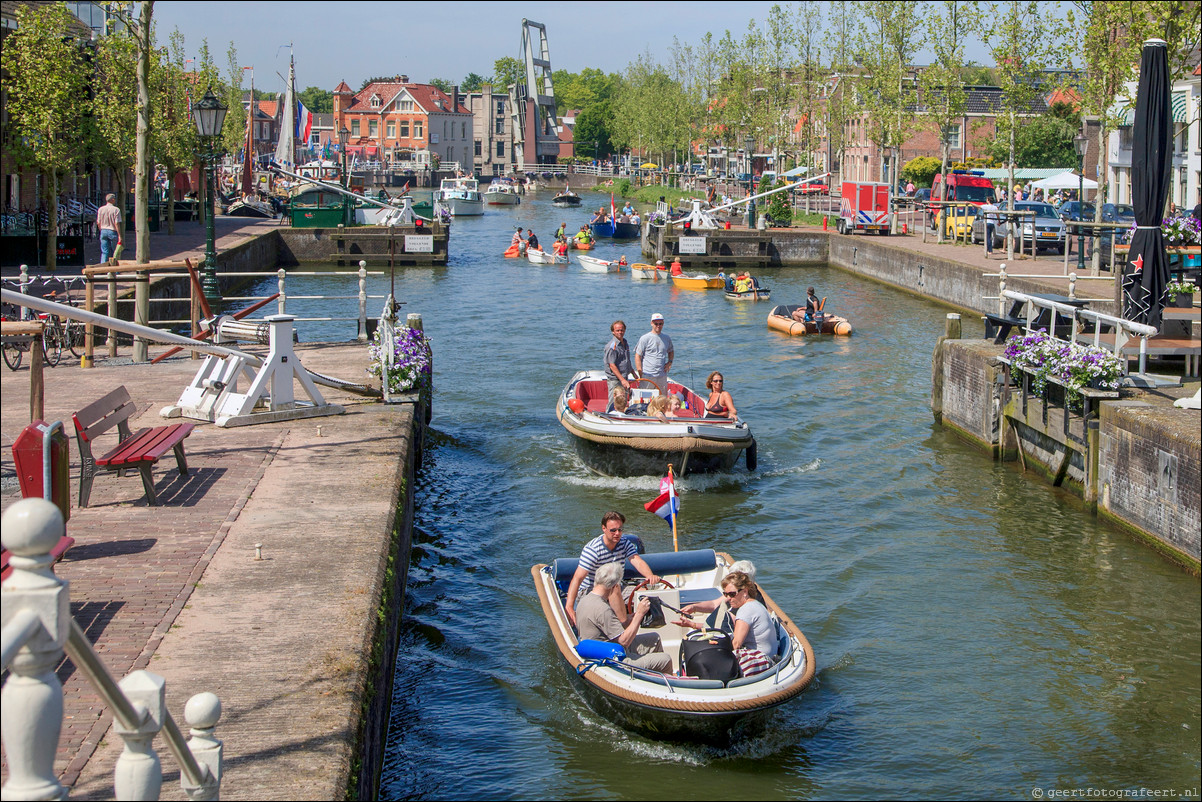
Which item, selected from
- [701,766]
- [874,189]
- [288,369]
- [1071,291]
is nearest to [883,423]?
[1071,291]

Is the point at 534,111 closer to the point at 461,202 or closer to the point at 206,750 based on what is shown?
the point at 461,202

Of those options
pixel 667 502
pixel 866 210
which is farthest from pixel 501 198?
pixel 667 502

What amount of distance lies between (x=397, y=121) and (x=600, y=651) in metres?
138

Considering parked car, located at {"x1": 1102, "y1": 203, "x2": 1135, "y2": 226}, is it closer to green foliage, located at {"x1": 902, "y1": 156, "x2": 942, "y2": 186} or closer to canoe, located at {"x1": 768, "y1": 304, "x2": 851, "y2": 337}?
canoe, located at {"x1": 768, "y1": 304, "x2": 851, "y2": 337}

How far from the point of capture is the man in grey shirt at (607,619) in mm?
9898

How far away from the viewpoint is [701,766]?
916 cm

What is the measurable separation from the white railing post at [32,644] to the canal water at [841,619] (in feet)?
15.7

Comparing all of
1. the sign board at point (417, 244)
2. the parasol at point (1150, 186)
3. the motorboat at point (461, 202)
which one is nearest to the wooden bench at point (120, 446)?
the parasol at point (1150, 186)

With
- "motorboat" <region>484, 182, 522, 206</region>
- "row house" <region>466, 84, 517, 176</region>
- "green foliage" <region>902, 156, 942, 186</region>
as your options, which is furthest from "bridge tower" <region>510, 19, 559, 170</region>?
"green foliage" <region>902, 156, 942, 186</region>

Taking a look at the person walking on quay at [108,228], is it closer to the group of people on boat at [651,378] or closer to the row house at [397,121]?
the group of people on boat at [651,378]

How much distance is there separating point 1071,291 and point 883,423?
382cm

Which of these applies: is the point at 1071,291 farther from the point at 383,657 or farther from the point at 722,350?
the point at 383,657

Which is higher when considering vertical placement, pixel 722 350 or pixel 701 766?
pixel 722 350

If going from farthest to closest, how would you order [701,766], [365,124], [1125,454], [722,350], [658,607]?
[365,124]
[722,350]
[1125,454]
[658,607]
[701,766]
